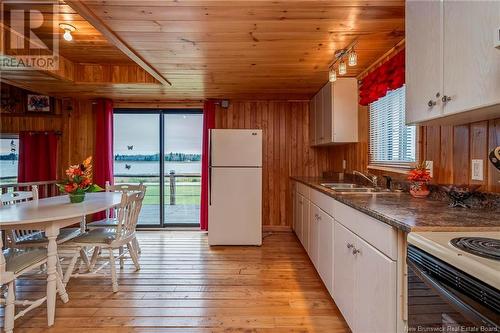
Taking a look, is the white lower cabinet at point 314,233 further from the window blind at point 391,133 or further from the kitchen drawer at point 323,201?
the window blind at point 391,133

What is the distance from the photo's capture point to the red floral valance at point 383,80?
2.37 meters

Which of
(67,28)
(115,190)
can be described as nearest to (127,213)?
(115,190)

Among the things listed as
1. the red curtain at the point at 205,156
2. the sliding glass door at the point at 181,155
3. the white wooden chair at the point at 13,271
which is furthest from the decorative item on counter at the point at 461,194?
the sliding glass door at the point at 181,155

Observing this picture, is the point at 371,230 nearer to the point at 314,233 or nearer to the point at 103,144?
the point at 314,233

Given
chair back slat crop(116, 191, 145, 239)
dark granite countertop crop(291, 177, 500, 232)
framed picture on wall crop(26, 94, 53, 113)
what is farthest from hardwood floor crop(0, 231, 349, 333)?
framed picture on wall crop(26, 94, 53, 113)

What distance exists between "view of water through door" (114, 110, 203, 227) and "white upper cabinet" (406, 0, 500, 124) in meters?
3.76

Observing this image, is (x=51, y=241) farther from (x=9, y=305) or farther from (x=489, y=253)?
(x=489, y=253)

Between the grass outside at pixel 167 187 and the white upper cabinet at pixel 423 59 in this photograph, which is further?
the grass outside at pixel 167 187

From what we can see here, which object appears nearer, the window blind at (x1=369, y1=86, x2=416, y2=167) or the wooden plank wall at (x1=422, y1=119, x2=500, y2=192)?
the wooden plank wall at (x1=422, y1=119, x2=500, y2=192)

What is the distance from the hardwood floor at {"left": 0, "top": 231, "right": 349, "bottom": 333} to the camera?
2.06 m

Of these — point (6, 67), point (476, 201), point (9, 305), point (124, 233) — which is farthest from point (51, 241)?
point (476, 201)

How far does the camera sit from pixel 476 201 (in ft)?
5.09

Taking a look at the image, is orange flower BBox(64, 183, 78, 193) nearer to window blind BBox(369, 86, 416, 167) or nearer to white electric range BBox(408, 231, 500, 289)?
white electric range BBox(408, 231, 500, 289)

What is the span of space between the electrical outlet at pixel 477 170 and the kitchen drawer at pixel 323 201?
2.92ft
